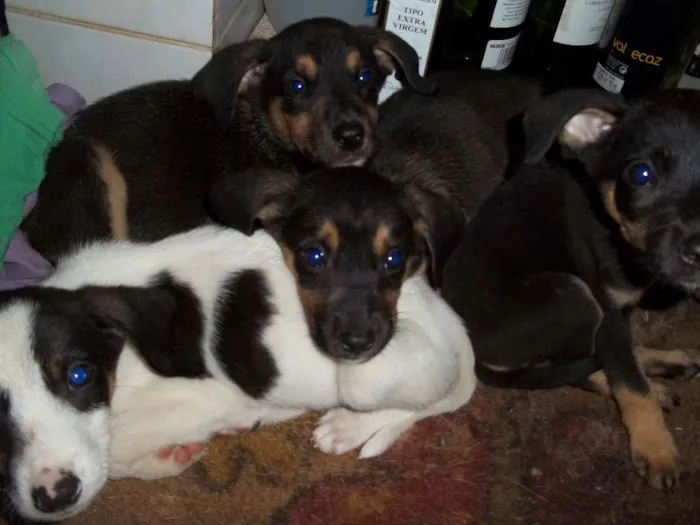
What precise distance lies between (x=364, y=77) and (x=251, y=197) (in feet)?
2.80

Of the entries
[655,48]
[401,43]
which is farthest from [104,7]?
[655,48]

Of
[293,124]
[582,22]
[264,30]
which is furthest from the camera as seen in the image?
[264,30]

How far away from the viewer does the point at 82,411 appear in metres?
2.17

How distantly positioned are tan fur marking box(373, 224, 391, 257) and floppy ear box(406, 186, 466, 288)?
0.18 m

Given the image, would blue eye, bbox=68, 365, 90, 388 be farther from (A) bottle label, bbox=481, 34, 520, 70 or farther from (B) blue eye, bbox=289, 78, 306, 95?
(A) bottle label, bbox=481, 34, 520, 70

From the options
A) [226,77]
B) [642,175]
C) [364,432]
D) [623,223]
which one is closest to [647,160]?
[642,175]

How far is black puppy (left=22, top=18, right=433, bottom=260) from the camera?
2.93m

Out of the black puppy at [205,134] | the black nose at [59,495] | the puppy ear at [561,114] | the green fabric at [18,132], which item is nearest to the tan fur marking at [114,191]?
the black puppy at [205,134]

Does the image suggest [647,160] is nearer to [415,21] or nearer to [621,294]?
[621,294]

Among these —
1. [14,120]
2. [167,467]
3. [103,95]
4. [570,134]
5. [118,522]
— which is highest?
[570,134]

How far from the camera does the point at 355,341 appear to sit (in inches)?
91.8

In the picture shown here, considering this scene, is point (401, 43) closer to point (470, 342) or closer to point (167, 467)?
point (470, 342)

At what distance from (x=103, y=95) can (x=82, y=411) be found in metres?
1.93

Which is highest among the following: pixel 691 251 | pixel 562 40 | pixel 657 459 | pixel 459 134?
pixel 691 251
